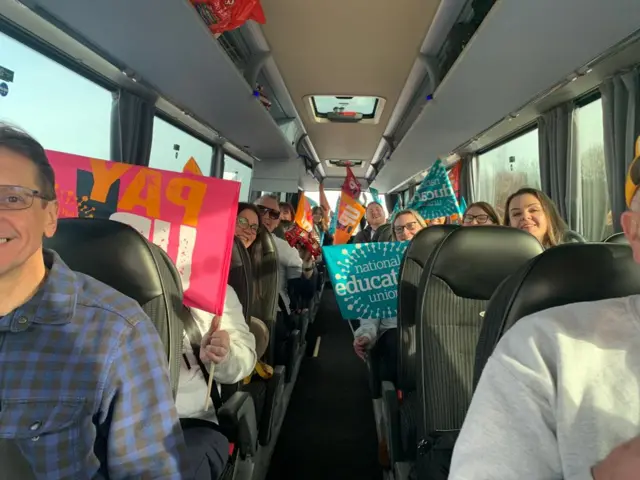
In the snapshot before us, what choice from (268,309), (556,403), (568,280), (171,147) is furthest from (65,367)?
(171,147)

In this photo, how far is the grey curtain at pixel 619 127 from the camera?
10.6 ft

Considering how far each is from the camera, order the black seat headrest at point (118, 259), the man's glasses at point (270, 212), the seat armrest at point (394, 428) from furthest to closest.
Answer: the man's glasses at point (270, 212) → the seat armrest at point (394, 428) → the black seat headrest at point (118, 259)

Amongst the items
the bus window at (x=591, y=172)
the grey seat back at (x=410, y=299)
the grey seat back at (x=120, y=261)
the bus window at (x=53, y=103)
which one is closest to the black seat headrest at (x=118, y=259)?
the grey seat back at (x=120, y=261)

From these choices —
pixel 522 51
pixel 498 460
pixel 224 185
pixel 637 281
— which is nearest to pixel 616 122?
pixel 522 51

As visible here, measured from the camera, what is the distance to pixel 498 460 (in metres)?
0.86

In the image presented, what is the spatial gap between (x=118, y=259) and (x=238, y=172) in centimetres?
681

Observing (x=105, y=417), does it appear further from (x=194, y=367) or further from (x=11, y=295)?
(x=194, y=367)

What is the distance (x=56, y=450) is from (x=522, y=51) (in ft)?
11.3

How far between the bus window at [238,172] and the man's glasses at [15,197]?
211 inches

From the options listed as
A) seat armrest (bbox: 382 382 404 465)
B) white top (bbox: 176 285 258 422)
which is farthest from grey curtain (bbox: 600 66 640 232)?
white top (bbox: 176 285 258 422)

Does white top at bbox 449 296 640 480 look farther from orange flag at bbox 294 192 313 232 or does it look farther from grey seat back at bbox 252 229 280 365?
orange flag at bbox 294 192 313 232

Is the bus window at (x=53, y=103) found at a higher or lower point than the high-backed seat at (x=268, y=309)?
higher

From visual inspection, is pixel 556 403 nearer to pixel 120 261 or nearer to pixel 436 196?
pixel 120 261

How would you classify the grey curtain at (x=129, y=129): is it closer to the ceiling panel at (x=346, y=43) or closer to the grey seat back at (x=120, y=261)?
the ceiling panel at (x=346, y=43)
